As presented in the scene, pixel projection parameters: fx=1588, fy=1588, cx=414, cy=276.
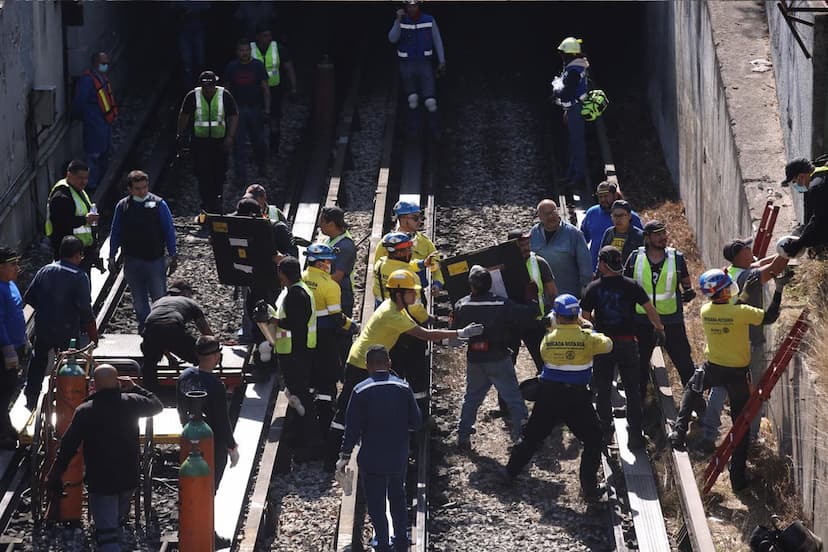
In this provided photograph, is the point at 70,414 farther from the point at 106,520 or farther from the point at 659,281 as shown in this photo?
the point at 659,281

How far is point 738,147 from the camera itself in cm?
1599

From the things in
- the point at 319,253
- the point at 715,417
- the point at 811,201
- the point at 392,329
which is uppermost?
the point at 811,201

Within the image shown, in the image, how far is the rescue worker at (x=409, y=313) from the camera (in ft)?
44.5

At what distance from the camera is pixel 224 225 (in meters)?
15.2

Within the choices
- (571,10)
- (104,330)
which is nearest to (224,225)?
(104,330)

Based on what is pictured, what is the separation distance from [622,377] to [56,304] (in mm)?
4985

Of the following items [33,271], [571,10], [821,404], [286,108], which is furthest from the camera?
[571,10]

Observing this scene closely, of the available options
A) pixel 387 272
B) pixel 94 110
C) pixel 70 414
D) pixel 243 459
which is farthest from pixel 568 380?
pixel 94 110

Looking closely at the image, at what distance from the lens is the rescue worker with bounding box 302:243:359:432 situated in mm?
13773

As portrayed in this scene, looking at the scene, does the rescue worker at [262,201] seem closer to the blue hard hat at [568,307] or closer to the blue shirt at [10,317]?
the blue shirt at [10,317]

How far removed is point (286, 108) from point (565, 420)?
459 inches

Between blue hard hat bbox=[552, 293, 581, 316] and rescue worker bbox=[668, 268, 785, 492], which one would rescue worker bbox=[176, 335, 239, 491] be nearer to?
blue hard hat bbox=[552, 293, 581, 316]

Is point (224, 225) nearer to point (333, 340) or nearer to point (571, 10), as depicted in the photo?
point (333, 340)

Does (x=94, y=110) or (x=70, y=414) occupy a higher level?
(x=94, y=110)
